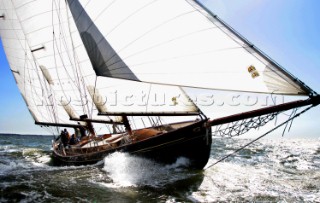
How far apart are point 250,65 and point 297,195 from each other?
4.18 m

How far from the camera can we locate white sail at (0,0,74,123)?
59.0 ft

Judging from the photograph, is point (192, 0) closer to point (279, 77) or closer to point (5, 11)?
point (279, 77)

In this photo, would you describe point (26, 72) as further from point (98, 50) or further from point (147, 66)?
point (147, 66)

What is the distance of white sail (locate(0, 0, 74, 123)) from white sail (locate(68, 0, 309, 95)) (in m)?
11.2

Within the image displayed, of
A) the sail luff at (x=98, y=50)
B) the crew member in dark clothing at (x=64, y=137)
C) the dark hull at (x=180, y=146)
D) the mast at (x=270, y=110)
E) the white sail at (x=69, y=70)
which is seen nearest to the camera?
the mast at (x=270, y=110)

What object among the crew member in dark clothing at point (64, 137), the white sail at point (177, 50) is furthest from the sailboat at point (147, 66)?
the crew member in dark clothing at point (64, 137)

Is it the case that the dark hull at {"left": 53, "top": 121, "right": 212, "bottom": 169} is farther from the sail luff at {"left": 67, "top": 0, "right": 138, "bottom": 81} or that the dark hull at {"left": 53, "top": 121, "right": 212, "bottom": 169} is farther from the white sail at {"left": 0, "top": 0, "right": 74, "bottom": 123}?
the white sail at {"left": 0, "top": 0, "right": 74, "bottom": 123}

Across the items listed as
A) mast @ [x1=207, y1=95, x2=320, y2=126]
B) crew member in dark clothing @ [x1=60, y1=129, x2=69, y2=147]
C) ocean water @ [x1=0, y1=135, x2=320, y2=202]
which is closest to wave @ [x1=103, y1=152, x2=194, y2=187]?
ocean water @ [x1=0, y1=135, x2=320, y2=202]

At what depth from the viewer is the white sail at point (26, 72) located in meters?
18.0

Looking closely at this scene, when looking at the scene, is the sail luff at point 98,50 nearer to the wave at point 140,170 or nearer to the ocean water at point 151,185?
the ocean water at point 151,185

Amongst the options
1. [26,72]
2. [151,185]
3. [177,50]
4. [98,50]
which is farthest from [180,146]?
[26,72]

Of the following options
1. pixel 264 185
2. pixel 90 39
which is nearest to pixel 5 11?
pixel 90 39

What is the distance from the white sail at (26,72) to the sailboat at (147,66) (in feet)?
0.88

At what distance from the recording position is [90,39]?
381 inches
